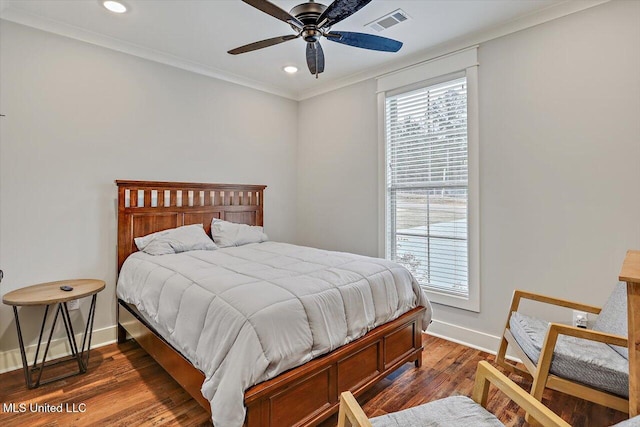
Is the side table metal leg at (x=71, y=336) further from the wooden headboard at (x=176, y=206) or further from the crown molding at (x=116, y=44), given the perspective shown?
the crown molding at (x=116, y=44)

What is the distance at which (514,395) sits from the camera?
1208mm

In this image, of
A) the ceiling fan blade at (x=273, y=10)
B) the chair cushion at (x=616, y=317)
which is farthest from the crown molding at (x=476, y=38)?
the chair cushion at (x=616, y=317)

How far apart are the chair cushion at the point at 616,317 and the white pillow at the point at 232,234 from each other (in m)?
2.93

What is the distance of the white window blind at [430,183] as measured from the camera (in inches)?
120

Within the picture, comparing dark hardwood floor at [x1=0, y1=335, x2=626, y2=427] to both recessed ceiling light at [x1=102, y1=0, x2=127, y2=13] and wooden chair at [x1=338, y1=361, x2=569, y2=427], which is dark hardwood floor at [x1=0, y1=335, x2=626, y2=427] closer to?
wooden chair at [x1=338, y1=361, x2=569, y2=427]

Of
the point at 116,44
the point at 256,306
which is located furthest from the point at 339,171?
the point at 256,306

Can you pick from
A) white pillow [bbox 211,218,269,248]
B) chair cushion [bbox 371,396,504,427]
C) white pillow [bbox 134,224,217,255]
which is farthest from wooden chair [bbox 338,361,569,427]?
white pillow [bbox 211,218,269,248]

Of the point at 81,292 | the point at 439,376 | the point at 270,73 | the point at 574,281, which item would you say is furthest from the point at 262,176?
the point at 574,281

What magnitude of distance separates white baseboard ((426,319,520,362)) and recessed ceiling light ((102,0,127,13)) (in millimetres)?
3767

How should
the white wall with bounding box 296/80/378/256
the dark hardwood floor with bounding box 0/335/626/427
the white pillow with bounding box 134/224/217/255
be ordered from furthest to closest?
the white wall with bounding box 296/80/378/256, the white pillow with bounding box 134/224/217/255, the dark hardwood floor with bounding box 0/335/626/427

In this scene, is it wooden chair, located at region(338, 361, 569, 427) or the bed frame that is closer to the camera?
wooden chair, located at region(338, 361, 569, 427)

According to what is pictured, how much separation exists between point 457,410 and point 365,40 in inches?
87.1

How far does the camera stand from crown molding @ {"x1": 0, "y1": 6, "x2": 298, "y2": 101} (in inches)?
99.9

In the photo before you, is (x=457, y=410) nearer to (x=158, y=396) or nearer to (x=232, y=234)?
(x=158, y=396)
